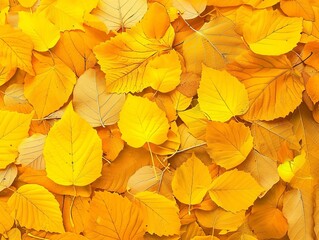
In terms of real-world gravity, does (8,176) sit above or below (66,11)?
below

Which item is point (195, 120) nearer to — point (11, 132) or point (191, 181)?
point (191, 181)

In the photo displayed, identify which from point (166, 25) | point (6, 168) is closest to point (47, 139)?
point (6, 168)

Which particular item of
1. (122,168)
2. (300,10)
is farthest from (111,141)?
(300,10)

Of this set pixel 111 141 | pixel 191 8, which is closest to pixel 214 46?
pixel 191 8

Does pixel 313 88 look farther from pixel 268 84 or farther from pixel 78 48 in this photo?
pixel 78 48

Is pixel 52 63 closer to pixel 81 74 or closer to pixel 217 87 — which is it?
pixel 81 74

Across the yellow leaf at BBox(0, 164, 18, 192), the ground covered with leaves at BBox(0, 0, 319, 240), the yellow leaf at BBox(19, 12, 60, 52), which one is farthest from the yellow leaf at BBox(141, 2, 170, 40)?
the yellow leaf at BBox(0, 164, 18, 192)

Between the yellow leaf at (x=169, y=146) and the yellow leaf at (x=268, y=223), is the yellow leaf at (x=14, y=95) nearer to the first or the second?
the yellow leaf at (x=169, y=146)
